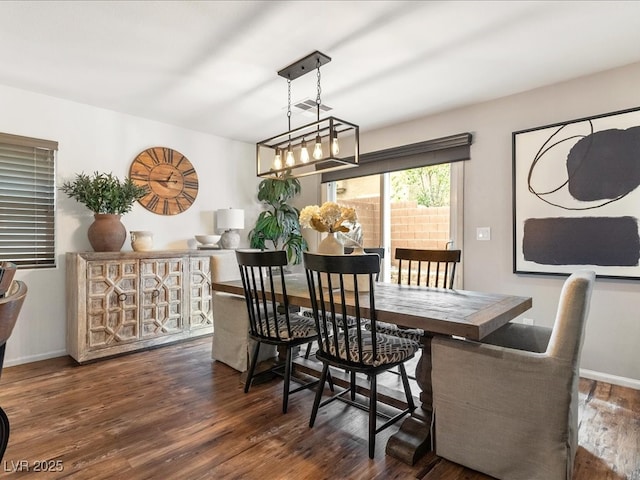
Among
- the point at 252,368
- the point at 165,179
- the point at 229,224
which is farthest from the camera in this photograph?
the point at 229,224

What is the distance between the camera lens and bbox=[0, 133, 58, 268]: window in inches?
120

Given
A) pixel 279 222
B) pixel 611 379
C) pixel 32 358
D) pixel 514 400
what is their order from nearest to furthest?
pixel 514 400 → pixel 611 379 → pixel 32 358 → pixel 279 222

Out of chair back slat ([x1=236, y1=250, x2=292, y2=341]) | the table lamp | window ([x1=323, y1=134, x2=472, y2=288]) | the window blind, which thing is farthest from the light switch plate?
the table lamp

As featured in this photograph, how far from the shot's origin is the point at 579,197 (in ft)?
9.14

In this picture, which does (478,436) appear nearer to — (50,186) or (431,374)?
(431,374)

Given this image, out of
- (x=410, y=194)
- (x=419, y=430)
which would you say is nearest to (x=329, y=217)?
(x=419, y=430)

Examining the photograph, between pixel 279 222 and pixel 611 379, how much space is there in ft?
11.6

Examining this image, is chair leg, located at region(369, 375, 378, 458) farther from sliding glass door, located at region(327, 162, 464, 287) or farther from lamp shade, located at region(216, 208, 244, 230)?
lamp shade, located at region(216, 208, 244, 230)

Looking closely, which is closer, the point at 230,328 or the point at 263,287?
the point at 263,287

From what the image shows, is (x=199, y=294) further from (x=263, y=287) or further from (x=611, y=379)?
(x=611, y=379)

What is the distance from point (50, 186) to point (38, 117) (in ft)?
2.02

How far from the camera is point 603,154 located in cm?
269

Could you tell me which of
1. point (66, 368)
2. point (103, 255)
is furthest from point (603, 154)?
point (66, 368)

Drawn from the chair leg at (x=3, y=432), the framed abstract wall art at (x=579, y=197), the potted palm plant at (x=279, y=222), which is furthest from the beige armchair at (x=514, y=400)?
the potted palm plant at (x=279, y=222)
